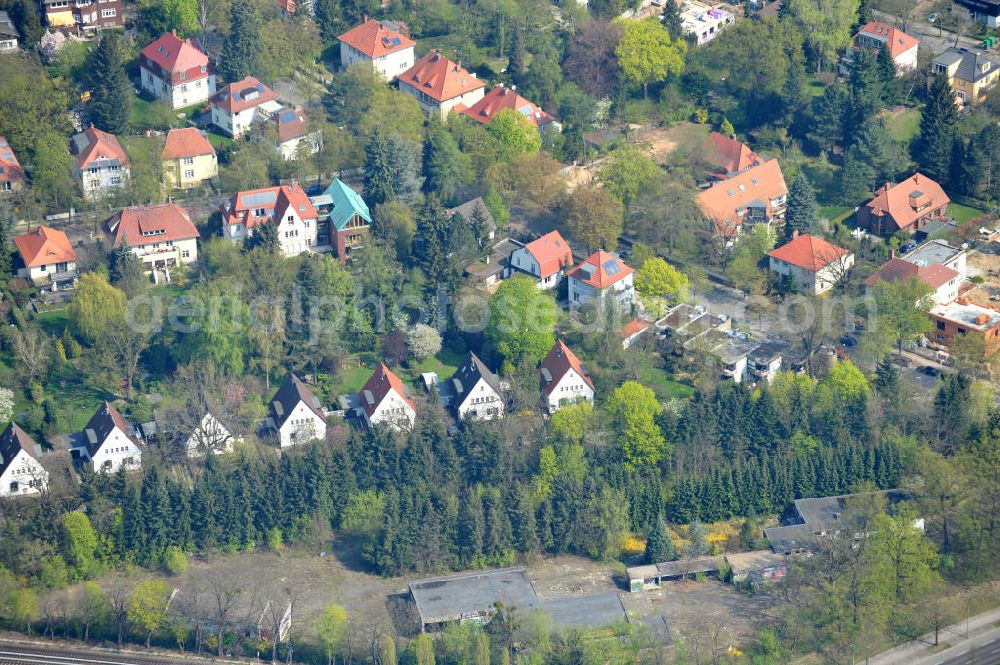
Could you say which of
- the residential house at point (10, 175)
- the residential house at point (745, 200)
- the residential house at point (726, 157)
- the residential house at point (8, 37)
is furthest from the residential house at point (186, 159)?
the residential house at point (726, 157)

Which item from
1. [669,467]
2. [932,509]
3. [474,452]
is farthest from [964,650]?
[474,452]

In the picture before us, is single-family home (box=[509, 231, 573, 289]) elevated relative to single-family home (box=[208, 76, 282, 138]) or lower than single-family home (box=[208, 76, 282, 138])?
lower

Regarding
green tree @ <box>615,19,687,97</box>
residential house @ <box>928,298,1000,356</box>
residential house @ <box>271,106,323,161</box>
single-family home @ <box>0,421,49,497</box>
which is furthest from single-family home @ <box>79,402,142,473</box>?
residential house @ <box>928,298,1000,356</box>

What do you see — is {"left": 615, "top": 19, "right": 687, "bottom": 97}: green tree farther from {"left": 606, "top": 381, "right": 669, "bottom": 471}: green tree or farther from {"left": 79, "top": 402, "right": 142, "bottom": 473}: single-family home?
{"left": 79, "top": 402, "right": 142, "bottom": 473}: single-family home

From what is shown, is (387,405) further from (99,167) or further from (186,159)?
(99,167)

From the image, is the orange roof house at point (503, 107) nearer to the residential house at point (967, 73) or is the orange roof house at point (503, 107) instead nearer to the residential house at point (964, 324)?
the residential house at point (967, 73)

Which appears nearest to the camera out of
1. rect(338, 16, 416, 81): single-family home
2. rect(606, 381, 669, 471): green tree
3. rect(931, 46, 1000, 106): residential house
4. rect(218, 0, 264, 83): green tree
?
rect(606, 381, 669, 471): green tree

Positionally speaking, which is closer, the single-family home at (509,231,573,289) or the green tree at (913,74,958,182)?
the single-family home at (509,231,573,289)
